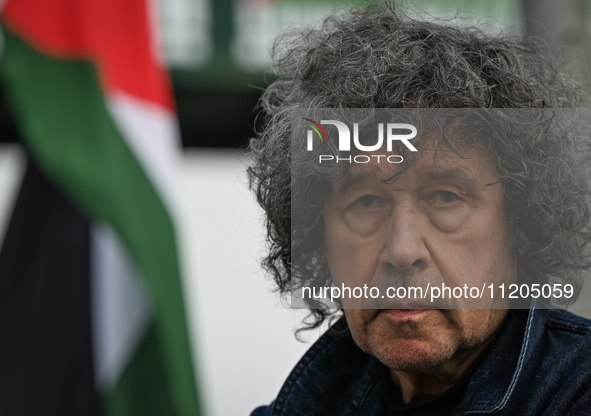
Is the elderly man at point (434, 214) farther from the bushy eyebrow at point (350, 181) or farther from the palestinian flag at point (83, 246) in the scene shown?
the palestinian flag at point (83, 246)

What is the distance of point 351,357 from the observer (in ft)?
3.66

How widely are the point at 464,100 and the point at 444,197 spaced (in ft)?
0.58

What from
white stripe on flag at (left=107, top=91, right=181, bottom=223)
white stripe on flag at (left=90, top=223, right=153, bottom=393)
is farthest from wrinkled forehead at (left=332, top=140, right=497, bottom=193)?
white stripe on flag at (left=107, top=91, right=181, bottom=223)

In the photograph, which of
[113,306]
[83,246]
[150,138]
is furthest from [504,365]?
[150,138]

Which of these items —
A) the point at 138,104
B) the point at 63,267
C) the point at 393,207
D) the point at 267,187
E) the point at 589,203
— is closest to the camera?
the point at 393,207

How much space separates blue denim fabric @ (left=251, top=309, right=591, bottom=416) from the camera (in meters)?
0.92

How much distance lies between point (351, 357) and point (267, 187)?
1.14 ft

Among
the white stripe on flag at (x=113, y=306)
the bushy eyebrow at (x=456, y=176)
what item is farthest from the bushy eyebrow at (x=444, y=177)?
the white stripe on flag at (x=113, y=306)

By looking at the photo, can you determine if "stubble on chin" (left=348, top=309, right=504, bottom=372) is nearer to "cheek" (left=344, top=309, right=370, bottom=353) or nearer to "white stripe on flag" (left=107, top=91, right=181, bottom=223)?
"cheek" (left=344, top=309, right=370, bottom=353)

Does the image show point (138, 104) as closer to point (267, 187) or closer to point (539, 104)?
point (267, 187)

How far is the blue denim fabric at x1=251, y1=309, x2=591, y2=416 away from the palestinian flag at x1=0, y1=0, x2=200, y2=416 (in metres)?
1.17

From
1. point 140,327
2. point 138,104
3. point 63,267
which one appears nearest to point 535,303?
point 140,327

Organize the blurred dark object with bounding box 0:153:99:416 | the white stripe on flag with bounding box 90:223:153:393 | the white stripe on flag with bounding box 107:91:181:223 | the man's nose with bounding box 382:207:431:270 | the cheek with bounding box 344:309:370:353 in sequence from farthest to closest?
the white stripe on flag with bounding box 107:91:181:223, the white stripe on flag with bounding box 90:223:153:393, the blurred dark object with bounding box 0:153:99:416, the cheek with bounding box 344:309:370:353, the man's nose with bounding box 382:207:431:270

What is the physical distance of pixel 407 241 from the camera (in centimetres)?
78
